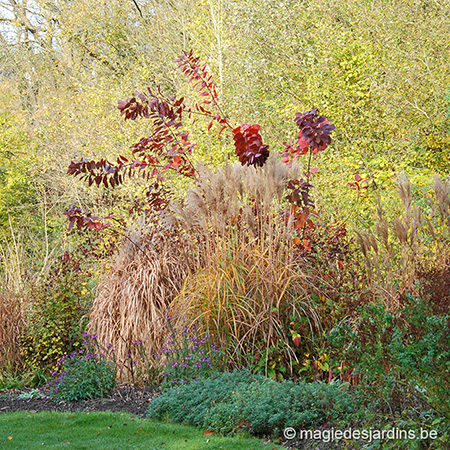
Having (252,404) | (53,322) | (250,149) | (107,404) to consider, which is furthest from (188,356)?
(53,322)

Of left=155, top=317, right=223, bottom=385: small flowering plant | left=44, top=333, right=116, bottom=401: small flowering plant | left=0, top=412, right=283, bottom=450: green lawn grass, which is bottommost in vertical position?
left=0, top=412, right=283, bottom=450: green lawn grass

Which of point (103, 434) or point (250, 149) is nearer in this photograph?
point (103, 434)

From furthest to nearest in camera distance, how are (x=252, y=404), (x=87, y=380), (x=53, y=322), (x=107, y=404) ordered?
(x=53, y=322) < (x=87, y=380) < (x=107, y=404) < (x=252, y=404)

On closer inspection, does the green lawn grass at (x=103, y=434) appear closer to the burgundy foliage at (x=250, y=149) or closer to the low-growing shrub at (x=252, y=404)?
the low-growing shrub at (x=252, y=404)

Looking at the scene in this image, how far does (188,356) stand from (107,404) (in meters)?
0.87

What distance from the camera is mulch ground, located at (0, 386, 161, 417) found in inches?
187

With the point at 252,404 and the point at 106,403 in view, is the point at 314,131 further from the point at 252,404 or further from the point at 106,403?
the point at 106,403

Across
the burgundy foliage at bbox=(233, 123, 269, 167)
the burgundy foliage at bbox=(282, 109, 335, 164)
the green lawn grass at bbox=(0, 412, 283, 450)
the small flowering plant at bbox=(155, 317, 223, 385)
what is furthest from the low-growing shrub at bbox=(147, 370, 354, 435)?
the burgundy foliage at bbox=(282, 109, 335, 164)

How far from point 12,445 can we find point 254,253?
234cm

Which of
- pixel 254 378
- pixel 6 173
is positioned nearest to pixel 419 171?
pixel 254 378

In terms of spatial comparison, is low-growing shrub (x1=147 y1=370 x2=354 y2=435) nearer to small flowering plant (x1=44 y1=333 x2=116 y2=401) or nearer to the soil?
the soil

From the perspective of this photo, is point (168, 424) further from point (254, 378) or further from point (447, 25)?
point (447, 25)

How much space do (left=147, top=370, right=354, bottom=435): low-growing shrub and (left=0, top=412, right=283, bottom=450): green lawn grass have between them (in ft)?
0.37

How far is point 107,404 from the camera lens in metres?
4.88
